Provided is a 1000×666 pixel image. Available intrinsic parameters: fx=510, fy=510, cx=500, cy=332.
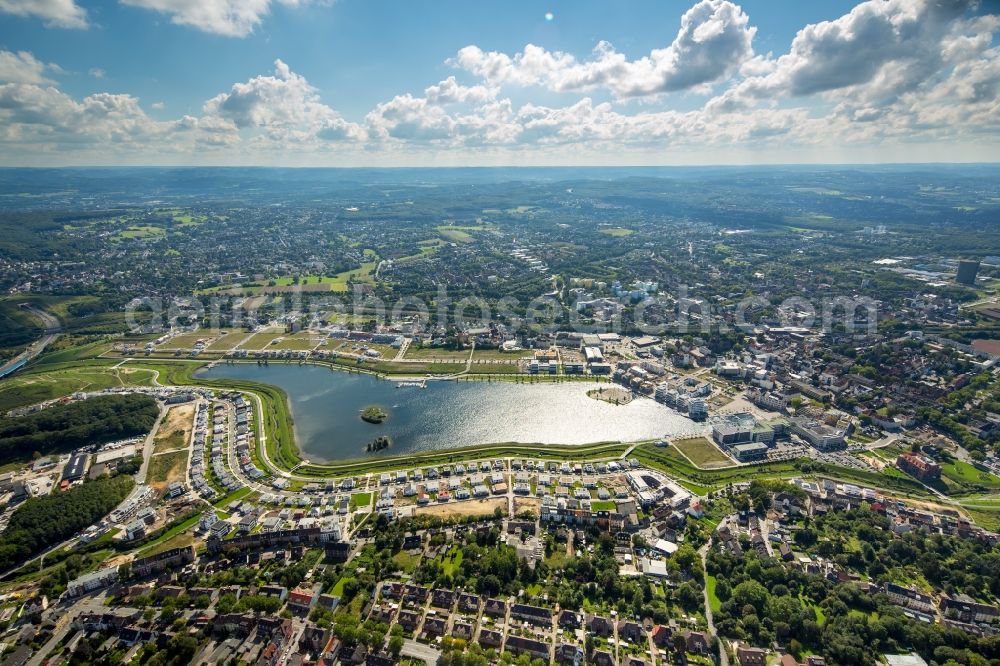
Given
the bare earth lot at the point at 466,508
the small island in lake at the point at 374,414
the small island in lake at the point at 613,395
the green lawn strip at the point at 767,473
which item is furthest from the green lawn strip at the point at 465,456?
the small island in lake at the point at 613,395

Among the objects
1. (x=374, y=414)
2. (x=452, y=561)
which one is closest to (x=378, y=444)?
(x=374, y=414)

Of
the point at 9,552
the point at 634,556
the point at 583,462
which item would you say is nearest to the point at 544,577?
the point at 634,556

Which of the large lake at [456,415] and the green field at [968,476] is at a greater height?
the green field at [968,476]

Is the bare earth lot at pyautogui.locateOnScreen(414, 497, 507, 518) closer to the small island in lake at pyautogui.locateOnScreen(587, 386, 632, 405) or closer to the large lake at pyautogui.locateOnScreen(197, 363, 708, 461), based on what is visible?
the large lake at pyautogui.locateOnScreen(197, 363, 708, 461)

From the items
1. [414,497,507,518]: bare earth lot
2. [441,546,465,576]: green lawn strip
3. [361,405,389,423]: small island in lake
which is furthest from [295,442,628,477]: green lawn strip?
[441,546,465,576]: green lawn strip

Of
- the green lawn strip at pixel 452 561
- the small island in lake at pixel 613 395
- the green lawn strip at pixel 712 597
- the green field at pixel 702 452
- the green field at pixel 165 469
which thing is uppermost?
the green lawn strip at pixel 452 561

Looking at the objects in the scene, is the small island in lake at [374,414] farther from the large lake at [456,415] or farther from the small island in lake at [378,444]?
the small island in lake at [378,444]
